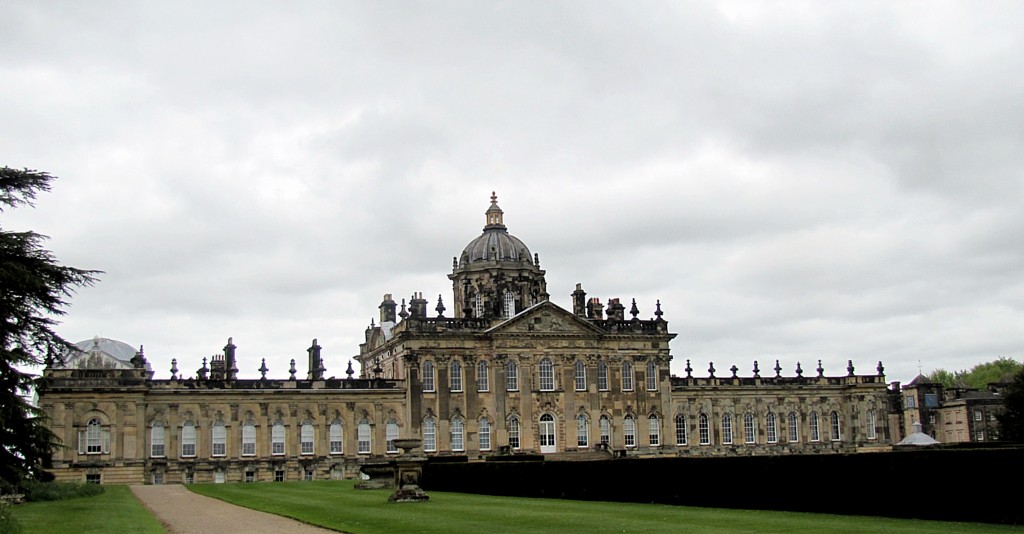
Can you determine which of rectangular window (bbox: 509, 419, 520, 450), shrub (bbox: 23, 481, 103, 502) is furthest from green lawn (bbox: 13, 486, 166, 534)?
rectangular window (bbox: 509, 419, 520, 450)

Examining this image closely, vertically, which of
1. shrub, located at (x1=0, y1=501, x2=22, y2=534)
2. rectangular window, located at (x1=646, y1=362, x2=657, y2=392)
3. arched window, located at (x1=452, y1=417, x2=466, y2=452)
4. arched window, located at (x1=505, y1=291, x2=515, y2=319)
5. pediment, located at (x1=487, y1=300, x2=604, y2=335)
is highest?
arched window, located at (x1=505, y1=291, x2=515, y2=319)

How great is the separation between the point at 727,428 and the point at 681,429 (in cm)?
350

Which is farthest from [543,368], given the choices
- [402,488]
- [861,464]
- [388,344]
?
[861,464]

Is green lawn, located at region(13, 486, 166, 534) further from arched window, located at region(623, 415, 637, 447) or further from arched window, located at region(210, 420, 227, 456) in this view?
arched window, located at region(623, 415, 637, 447)

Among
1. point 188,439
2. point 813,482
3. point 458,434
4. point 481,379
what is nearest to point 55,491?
point 188,439

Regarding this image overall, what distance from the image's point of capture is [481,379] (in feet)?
221

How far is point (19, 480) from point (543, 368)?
147 feet

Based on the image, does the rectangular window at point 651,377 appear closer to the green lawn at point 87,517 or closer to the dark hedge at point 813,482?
the dark hedge at point 813,482

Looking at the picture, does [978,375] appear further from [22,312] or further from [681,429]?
[22,312]

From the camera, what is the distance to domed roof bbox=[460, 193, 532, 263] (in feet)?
246

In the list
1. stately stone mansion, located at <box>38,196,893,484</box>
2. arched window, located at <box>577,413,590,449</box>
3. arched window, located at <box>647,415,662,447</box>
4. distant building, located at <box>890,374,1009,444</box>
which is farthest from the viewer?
distant building, located at <box>890,374,1009,444</box>

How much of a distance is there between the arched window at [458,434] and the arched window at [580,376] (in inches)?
298

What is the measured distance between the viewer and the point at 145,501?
1521 inches

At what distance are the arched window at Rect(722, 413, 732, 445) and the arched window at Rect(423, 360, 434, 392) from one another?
67.4 feet
